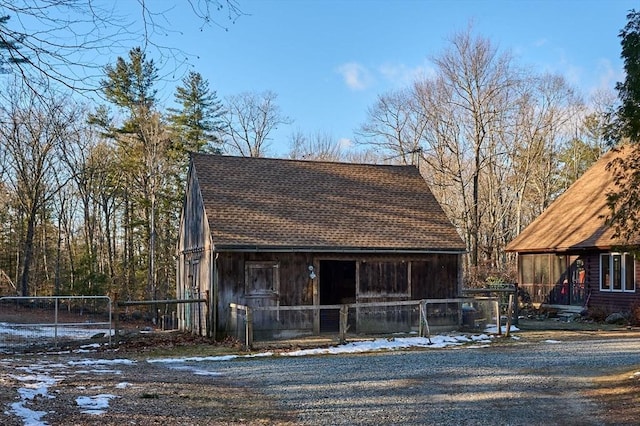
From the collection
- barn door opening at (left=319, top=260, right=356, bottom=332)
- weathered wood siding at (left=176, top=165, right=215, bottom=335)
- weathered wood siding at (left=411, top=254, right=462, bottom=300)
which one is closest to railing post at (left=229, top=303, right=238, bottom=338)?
weathered wood siding at (left=176, top=165, right=215, bottom=335)

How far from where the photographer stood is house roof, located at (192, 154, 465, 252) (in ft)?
58.5

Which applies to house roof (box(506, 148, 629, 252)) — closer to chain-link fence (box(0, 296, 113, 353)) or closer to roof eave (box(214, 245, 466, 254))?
roof eave (box(214, 245, 466, 254))

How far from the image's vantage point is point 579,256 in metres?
25.5

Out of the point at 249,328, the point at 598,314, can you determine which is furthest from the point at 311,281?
the point at 598,314

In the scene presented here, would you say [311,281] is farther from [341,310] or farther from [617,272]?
[617,272]

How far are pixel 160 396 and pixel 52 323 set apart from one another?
16.5 m

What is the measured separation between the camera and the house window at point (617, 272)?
2248 cm

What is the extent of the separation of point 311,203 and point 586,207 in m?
14.0

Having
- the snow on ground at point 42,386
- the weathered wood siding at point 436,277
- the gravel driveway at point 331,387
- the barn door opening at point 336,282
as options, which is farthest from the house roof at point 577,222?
the snow on ground at point 42,386

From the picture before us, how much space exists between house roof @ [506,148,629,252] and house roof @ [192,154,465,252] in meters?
7.16

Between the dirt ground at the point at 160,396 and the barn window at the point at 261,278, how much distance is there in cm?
385

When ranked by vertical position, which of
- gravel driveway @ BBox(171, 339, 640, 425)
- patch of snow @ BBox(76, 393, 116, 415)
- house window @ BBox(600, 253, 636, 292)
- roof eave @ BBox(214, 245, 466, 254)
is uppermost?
roof eave @ BBox(214, 245, 466, 254)

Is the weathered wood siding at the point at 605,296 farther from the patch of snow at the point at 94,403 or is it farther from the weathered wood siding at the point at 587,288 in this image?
the patch of snow at the point at 94,403

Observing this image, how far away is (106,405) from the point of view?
7793 mm
